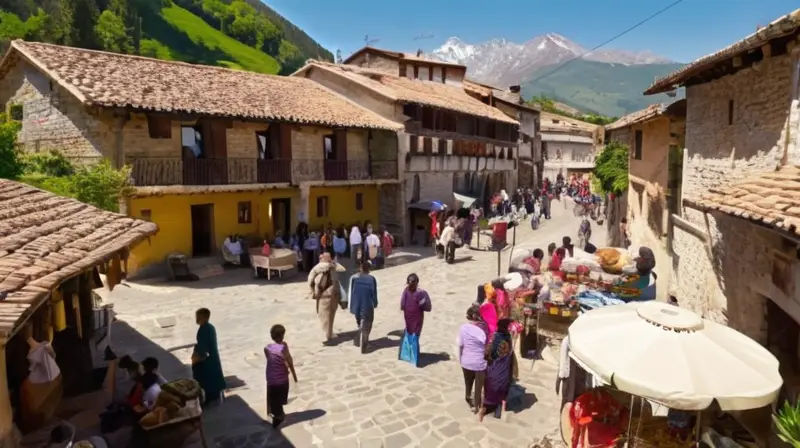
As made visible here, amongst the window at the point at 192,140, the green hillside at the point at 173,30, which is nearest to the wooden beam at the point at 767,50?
the window at the point at 192,140

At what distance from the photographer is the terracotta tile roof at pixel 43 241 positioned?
428 cm

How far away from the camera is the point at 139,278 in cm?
1711

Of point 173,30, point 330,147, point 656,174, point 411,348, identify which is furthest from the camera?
point 173,30

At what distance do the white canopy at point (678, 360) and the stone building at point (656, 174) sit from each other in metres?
8.35

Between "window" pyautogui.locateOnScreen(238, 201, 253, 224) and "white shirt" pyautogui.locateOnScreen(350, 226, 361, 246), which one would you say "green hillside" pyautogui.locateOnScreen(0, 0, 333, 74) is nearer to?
"window" pyautogui.locateOnScreen(238, 201, 253, 224)


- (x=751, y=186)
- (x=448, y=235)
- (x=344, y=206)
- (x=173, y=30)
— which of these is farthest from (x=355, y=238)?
(x=173, y=30)

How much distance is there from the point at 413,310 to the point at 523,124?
35.1 metres

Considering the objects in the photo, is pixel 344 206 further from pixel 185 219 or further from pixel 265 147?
pixel 185 219

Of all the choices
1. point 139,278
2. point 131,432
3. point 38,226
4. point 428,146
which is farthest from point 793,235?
point 428,146

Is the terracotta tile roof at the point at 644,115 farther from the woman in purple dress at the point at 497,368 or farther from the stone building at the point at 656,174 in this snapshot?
the woman in purple dress at the point at 497,368

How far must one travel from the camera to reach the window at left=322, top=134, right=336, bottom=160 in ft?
76.6

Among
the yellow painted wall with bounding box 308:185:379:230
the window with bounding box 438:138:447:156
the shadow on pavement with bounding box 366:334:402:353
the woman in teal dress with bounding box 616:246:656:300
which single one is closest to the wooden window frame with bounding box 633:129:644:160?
the woman in teal dress with bounding box 616:246:656:300

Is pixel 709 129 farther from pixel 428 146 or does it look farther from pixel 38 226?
pixel 428 146

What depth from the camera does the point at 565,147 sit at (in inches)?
2067
